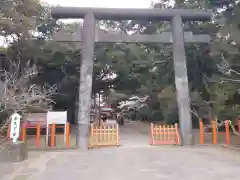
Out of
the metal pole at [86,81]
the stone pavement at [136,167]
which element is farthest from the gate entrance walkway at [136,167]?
the metal pole at [86,81]

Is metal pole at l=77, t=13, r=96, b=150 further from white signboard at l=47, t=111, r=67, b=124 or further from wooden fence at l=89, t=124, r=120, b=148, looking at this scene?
white signboard at l=47, t=111, r=67, b=124

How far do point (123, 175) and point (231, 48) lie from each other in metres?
8.68

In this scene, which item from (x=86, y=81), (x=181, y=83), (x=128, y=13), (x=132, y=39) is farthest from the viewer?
(x=128, y=13)

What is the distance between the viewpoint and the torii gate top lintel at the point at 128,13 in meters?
12.7

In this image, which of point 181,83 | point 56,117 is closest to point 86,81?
point 56,117

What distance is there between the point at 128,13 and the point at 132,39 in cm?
129

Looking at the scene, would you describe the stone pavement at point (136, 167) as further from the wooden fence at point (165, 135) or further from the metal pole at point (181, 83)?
the wooden fence at point (165, 135)

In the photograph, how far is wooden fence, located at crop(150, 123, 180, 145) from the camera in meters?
12.2

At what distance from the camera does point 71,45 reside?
862 inches

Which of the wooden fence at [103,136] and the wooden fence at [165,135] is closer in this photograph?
the wooden fence at [103,136]

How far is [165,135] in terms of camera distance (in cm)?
1261

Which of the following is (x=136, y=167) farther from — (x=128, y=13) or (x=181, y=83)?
(x=128, y=13)

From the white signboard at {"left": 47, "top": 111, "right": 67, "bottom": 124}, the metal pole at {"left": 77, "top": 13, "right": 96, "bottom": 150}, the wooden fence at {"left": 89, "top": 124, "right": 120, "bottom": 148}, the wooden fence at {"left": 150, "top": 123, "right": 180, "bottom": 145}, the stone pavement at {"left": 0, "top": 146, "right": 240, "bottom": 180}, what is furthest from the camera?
the white signboard at {"left": 47, "top": 111, "right": 67, "bottom": 124}

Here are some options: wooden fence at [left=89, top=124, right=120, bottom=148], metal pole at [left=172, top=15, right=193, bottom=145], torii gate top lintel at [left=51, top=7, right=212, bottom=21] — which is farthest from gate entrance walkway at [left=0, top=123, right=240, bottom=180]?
torii gate top lintel at [left=51, top=7, right=212, bottom=21]
